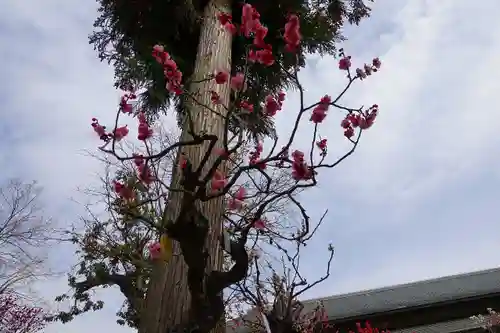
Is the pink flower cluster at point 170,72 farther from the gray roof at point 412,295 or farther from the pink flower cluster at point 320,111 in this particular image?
the gray roof at point 412,295

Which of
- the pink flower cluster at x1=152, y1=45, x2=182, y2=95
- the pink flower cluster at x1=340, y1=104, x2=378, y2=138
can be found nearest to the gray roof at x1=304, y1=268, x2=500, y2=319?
the pink flower cluster at x1=340, y1=104, x2=378, y2=138

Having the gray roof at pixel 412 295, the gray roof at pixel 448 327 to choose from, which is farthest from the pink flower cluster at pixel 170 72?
the gray roof at pixel 412 295

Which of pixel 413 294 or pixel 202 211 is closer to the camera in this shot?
pixel 202 211

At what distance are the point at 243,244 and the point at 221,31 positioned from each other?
7.17ft

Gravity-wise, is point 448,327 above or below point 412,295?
below

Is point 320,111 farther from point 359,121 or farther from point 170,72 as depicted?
point 170,72

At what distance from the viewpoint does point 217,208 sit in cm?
222

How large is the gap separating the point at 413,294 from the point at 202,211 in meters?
11.8

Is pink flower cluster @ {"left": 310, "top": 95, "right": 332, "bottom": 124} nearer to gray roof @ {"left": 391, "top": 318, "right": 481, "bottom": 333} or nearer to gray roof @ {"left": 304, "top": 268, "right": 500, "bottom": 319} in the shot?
gray roof @ {"left": 391, "top": 318, "right": 481, "bottom": 333}

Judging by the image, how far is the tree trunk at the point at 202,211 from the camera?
1766 millimetres

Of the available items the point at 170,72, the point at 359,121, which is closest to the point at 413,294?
the point at 359,121

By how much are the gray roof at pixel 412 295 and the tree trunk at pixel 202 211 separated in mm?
8793

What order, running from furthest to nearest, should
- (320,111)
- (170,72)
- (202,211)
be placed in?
(202,211)
(320,111)
(170,72)

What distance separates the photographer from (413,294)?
1227 centimetres
